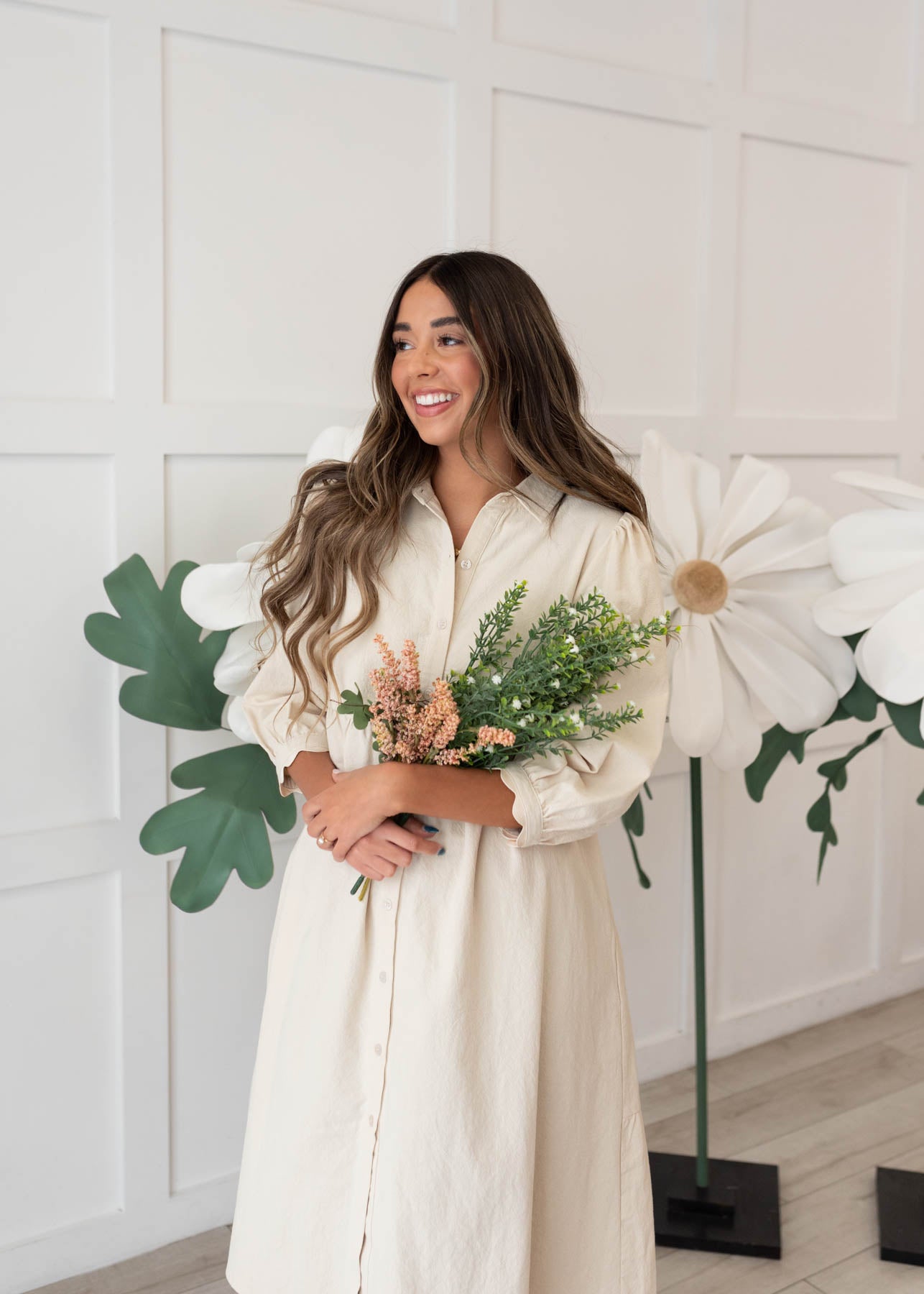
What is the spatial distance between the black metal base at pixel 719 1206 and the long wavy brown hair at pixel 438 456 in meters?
1.25

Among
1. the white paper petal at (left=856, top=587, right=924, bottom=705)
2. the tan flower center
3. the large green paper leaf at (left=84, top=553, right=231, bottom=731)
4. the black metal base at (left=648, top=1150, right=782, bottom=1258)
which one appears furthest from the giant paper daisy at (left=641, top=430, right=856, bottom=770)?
the black metal base at (left=648, top=1150, right=782, bottom=1258)

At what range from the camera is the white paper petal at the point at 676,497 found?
1945 mm

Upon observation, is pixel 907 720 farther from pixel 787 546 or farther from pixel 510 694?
pixel 510 694

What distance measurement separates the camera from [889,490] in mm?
1842

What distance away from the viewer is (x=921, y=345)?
2.95m

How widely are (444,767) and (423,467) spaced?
458 mm

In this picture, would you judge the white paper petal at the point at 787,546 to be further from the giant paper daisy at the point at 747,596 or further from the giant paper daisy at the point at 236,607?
the giant paper daisy at the point at 236,607

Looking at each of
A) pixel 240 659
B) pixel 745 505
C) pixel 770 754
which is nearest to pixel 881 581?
pixel 745 505

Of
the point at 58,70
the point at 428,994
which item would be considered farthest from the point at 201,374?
the point at 428,994

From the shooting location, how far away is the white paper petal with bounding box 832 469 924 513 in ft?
6.00

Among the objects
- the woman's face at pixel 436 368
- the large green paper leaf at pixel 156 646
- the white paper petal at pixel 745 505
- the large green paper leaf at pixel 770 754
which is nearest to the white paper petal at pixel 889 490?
the white paper petal at pixel 745 505

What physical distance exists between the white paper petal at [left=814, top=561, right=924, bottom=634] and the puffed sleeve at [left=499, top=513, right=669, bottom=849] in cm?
44

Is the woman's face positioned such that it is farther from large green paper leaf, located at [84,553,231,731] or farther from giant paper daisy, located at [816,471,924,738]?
giant paper daisy, located at [816,471,924,738]

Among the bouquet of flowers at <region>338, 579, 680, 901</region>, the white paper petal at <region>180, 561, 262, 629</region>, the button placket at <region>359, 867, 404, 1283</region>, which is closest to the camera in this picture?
the bouquet of flowers at <region>338, 579, 680, 901</region>
